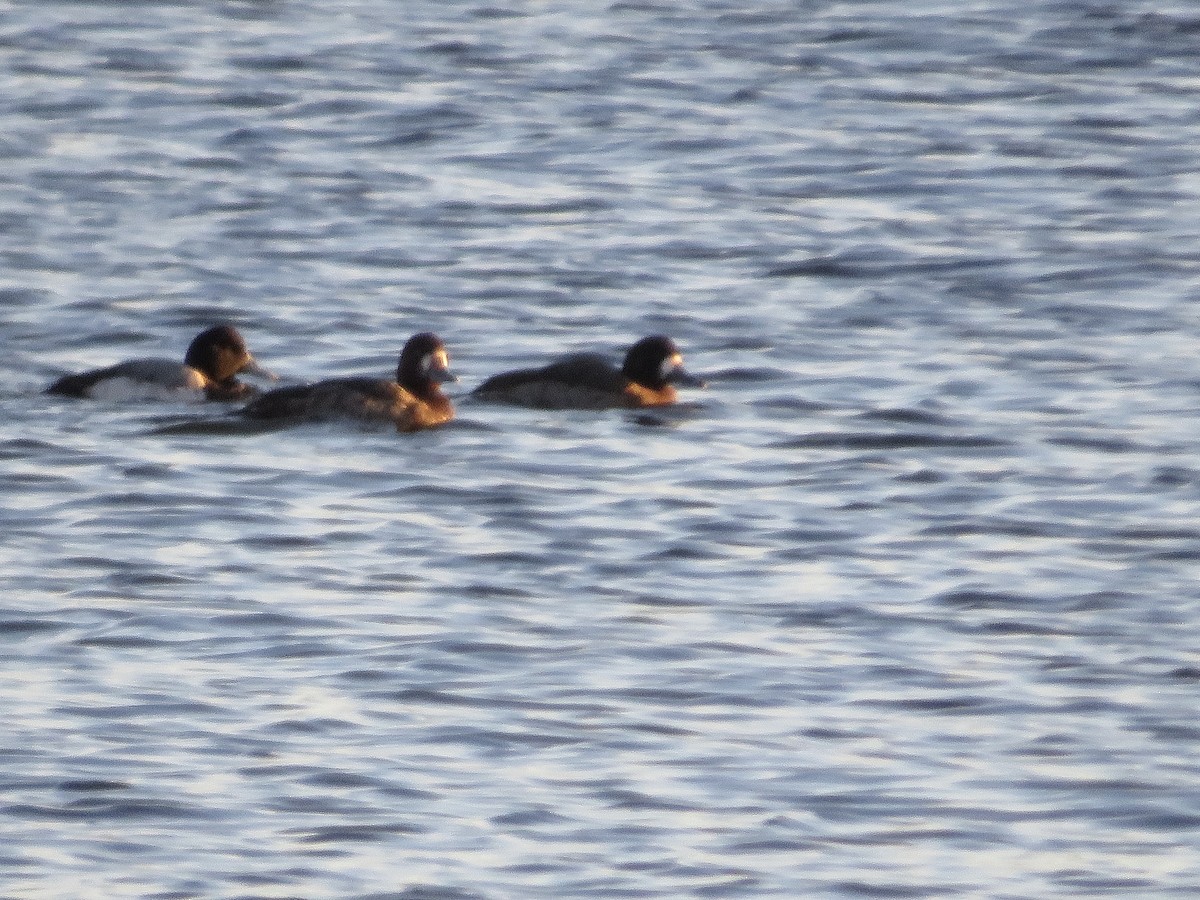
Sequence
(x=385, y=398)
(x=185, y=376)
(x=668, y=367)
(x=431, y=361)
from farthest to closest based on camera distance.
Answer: (x=668, y=367)
(x=185, y=376)
(x=431, y=361)
(x=385, y=398)

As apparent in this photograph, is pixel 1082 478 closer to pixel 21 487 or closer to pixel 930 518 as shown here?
pixel 930 518

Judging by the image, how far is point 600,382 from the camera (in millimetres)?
15578

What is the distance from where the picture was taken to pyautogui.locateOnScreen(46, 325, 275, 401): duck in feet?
50.8

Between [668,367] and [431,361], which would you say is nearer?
[431,361]

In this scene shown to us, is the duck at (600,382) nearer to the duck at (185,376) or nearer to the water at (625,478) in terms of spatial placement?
the water at (625,478)

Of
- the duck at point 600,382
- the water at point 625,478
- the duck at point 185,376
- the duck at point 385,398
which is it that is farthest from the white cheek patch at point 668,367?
the duck at point 185,376

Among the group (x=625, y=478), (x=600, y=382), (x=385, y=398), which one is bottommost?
(x=625, y=478)

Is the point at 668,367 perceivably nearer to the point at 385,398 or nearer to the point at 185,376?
the point at 385,398

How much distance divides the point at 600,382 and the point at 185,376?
221 centimetres

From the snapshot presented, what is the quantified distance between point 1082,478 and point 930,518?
1068 mm

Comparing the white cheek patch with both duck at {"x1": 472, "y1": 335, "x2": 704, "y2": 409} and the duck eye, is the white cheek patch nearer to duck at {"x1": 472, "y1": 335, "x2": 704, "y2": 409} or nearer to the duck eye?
duck at {"x1": 472, "y1": 335, "x2": 704, "y2": 409}

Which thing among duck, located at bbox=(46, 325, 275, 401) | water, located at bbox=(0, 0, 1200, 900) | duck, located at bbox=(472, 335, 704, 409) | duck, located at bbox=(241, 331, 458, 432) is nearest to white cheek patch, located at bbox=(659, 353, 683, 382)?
duck, located at bbox=(472, 335, 704, 409)

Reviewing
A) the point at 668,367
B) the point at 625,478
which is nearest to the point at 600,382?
the point at 668,367

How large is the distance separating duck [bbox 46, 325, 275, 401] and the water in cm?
18
